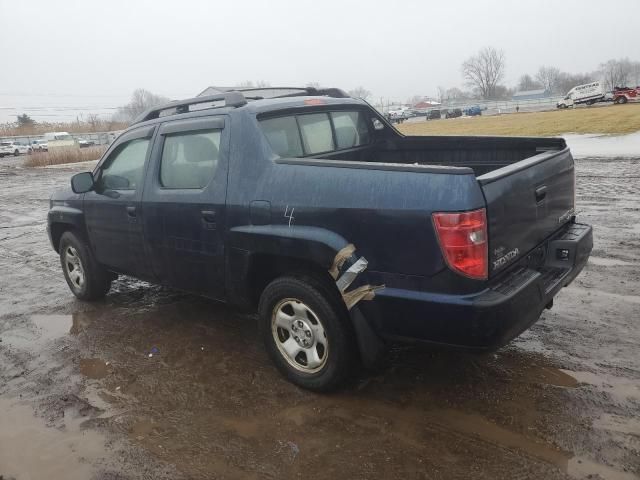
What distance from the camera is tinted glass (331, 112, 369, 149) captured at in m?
4.68

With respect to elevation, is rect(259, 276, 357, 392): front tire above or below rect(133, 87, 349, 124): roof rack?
below

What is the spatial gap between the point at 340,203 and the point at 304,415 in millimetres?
1339

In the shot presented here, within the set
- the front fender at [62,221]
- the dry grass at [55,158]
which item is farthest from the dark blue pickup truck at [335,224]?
the dry grass at [55,158]

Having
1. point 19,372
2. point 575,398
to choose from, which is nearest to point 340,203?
point 575,398

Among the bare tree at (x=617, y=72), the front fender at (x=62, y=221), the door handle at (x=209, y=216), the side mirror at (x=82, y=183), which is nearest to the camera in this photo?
the door handle at (x=209, y=216)

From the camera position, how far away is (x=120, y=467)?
3004 mm

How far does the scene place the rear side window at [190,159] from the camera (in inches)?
158

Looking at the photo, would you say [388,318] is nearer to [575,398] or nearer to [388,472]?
[388,472]

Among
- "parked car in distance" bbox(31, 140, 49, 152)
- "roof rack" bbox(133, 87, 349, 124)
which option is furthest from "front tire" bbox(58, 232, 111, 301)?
"parked car in distance" bbox(31, 140, 49, 152)

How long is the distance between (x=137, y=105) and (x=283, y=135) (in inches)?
4529

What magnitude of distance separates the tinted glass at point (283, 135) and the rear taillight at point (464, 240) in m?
1.53

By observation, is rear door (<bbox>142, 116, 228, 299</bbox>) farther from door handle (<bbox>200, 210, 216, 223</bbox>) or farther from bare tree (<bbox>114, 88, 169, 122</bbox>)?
bare tree (<bbox>114, 88, 169, 122</bbox>)

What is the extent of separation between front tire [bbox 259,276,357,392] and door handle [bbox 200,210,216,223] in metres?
0.67

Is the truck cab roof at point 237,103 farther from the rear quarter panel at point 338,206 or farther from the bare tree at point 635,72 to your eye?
the bare tree at point 635,72
